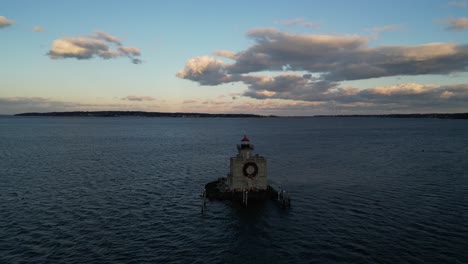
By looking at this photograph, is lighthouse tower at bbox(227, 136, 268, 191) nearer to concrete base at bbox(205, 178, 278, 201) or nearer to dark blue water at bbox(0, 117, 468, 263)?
concrete base at bbox(205, 178, 278, 201)

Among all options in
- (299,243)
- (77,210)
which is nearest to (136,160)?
(77,210)

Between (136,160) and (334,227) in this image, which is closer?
(334,227)

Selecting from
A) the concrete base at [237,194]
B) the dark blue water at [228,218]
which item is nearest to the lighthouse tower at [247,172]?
the concrete base at [237,194]

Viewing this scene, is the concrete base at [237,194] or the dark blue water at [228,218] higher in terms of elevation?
the concrete base at [237,194]

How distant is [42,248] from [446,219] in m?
38.6

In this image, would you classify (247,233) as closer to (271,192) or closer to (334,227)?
(334,227)

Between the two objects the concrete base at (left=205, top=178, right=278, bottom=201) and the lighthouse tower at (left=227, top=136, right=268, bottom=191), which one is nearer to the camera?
the concrete base at (left=205, top=178, right=278, bottom=201)

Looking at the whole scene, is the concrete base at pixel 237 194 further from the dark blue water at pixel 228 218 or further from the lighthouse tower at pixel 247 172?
the dark blue water at pixel 228 218

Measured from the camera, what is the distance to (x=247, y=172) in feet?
147

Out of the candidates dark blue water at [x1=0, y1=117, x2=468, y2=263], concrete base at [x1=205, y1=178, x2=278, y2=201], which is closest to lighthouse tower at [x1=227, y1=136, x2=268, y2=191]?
concrete base at [x1=205, y1=178, x2=278, y2=201]

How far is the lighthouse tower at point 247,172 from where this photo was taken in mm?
44656

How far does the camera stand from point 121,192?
50188 millimetres

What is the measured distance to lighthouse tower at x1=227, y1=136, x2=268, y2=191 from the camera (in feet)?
147

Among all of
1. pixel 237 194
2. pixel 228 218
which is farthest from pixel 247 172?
pixel 228 218
